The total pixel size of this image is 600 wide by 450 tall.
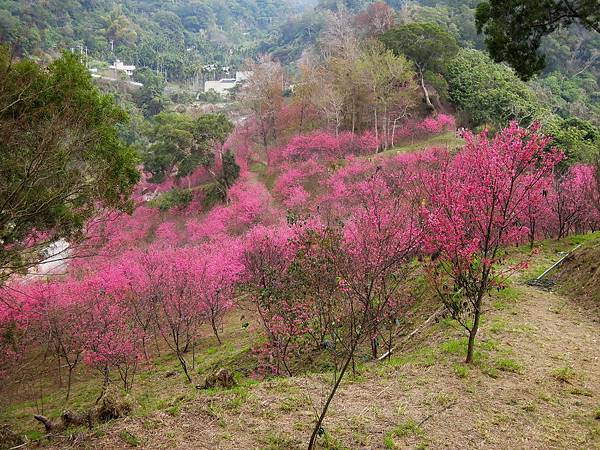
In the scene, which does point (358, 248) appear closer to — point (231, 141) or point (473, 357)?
point (473, 357)

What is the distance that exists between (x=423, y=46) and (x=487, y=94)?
560cm

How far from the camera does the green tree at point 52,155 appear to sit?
5.82 metres

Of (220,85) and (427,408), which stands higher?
(220,85)

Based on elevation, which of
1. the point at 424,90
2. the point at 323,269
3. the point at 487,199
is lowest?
the point at 323,269

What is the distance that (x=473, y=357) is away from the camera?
704cm

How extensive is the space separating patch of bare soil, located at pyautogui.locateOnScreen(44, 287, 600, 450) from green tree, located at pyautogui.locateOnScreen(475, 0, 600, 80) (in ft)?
15.6

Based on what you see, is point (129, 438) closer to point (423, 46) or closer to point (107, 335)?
point (107, 335)

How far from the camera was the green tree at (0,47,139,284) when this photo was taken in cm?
582

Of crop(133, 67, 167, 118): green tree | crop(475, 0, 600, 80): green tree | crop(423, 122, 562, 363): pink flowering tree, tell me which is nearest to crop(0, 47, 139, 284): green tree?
crop(423, 122, 562, 363): pink flowering tree

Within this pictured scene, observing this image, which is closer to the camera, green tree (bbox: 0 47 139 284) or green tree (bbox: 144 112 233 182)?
green tree (bbox: 0 47 139 284)

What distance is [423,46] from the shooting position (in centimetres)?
3020

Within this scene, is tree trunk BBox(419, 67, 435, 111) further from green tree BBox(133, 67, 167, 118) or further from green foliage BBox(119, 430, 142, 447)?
green tree BBox(133, 67, 167, 118)

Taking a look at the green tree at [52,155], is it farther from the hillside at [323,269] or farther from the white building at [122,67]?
the white building at [122,67]

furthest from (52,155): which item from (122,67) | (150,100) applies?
(122,67)
